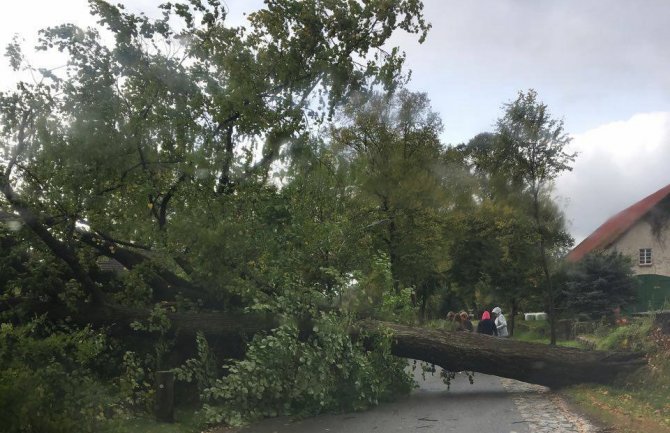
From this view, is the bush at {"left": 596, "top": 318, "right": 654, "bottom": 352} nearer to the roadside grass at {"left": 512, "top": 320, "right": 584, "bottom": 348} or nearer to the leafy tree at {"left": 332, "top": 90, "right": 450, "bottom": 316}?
the leafy tree at {"left": 332, "top": 90, "right": 450, "bottom": 316}

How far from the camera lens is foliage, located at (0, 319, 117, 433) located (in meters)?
5.12

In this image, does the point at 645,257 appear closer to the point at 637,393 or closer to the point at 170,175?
the point at 637,393

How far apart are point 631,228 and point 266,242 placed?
24.6 metres

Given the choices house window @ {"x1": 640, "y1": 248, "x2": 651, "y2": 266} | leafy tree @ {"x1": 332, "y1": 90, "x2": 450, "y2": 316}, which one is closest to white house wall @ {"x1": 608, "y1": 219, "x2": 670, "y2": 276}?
house window @ {"x1": 640, "y1": 248, "x2": 651, "y2": 266}

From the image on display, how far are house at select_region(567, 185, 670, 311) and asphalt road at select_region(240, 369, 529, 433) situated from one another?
20024mm

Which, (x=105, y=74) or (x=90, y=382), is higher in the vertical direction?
(x=105, y=74)

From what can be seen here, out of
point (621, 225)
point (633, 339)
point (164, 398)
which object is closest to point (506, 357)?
point (633, 339)

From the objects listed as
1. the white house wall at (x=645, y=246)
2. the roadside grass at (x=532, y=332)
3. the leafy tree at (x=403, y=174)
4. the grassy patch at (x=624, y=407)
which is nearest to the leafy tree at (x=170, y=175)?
the grassy patch at (x=624, y=407)

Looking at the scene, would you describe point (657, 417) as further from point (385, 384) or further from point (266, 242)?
point (266, 242)

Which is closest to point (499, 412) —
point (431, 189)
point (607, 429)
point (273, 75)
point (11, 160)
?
point (607, 429)

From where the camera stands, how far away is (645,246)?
108ft

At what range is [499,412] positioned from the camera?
10258 millimetres

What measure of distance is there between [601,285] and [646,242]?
18.4 feet

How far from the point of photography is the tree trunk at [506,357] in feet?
40.4
